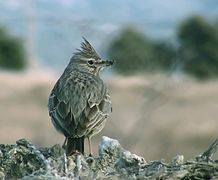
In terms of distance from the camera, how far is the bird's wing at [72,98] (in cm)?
800

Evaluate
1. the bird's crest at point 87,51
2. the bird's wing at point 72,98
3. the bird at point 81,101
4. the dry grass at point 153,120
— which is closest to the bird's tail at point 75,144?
the bird at point 81,101

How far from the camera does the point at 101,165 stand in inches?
224

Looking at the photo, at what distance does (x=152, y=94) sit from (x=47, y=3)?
150 inches

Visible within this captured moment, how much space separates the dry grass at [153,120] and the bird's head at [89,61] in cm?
169

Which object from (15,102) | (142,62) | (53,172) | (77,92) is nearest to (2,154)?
(53,172)

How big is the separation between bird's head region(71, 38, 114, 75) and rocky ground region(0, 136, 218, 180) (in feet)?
11.1

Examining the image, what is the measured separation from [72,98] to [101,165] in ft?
9.16

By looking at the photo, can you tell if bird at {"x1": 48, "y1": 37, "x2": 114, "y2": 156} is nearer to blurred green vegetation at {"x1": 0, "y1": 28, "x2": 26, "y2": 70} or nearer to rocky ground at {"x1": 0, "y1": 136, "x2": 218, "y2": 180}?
rocky ground at {"x1": 0, "y1": 136, "x2": 218, "y2": 180}

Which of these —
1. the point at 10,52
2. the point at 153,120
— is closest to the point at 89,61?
the point at 153,120

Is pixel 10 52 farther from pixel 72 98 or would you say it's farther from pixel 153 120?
pixel 72 98

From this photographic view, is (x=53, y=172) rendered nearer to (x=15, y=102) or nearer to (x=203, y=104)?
(x=203, y=104)

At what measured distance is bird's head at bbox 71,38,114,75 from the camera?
945 centimetres

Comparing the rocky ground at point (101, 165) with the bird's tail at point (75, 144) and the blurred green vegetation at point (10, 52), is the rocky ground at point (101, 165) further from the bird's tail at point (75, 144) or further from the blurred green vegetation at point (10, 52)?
the blurred green vegetation at point (10, 52)

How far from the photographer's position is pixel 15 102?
31500 millimetres
